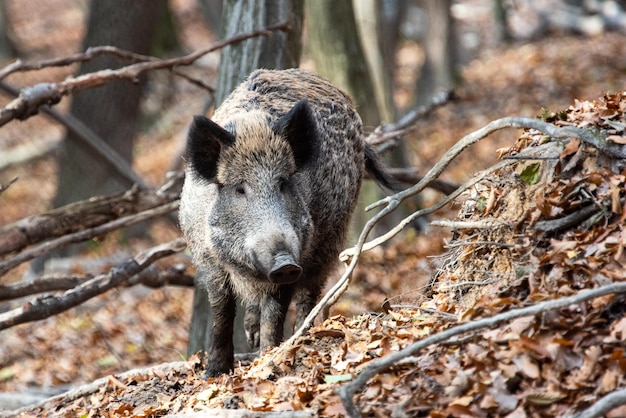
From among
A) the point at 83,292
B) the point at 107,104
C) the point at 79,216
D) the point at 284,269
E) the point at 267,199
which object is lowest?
the point at 83,292

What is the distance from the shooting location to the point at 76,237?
684 centimetres

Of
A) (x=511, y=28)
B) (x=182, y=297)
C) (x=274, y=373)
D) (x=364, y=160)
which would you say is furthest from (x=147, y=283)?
(x=511, y=28)

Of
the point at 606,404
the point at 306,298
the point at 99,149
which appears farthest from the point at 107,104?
the point at 606,404

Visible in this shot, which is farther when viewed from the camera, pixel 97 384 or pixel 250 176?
pixel 97 384

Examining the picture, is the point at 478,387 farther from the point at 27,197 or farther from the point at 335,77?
the point at 27,197

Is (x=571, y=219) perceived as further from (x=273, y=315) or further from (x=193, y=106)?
(x=193, y=106)

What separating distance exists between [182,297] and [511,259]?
7327 millimetres

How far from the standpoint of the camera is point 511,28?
22828mm

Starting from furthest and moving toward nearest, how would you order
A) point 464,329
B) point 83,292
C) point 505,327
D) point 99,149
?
point 99,149 → point 83,292 → point 505,327 → point 464,329

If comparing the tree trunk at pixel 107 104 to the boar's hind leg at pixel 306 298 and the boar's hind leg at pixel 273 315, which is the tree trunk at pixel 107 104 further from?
the boar's hind leg at pixel 273 315

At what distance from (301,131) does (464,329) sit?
233 cm

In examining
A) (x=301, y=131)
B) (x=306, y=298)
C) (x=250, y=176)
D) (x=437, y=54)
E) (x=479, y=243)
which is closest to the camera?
(x=479, y=243)

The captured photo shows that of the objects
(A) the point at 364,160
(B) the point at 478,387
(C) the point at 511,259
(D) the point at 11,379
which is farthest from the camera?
(D) the point at 11,379

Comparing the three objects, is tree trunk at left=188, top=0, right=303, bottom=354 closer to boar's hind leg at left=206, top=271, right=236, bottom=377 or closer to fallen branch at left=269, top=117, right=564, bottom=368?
boar's hind leg at left=206, top=271, right=236, bottom=377
